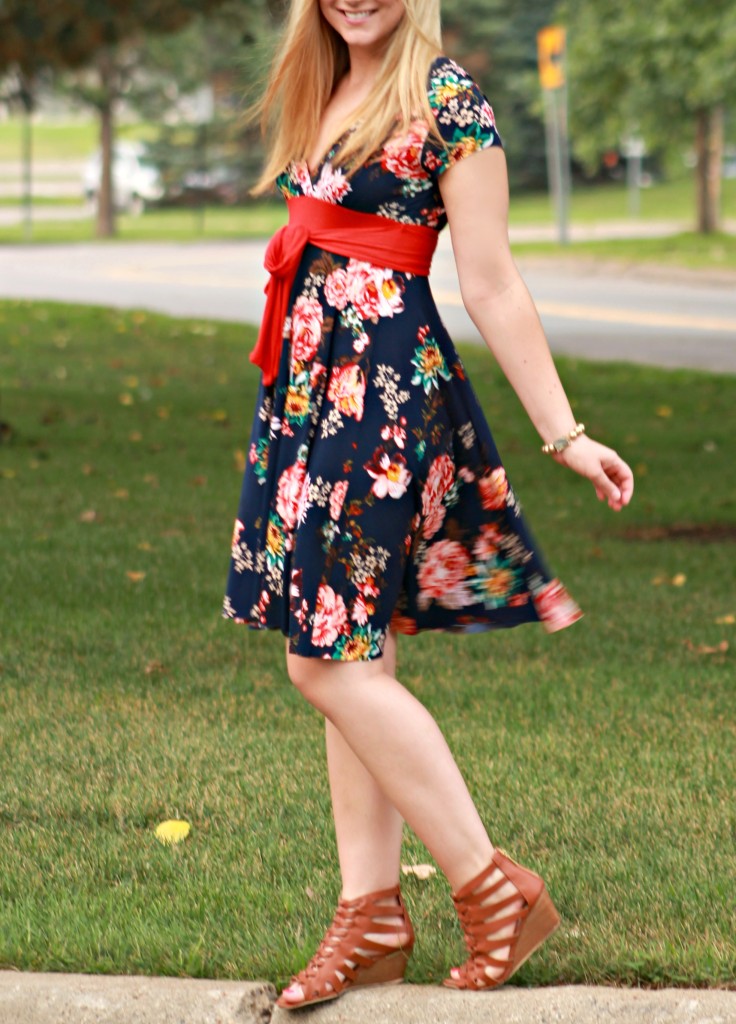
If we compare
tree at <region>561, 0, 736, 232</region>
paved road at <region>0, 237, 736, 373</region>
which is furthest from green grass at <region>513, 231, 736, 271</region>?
tree at <region>561, 0, 736, 232</region>

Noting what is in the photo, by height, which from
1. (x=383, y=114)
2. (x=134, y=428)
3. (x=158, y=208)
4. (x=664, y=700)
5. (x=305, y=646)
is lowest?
(x=158, y=208)

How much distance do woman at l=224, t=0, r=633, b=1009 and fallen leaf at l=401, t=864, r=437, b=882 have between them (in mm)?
538

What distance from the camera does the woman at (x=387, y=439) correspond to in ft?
9.31

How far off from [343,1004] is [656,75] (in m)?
30.4

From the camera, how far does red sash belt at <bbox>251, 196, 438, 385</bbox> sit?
2.87 metres

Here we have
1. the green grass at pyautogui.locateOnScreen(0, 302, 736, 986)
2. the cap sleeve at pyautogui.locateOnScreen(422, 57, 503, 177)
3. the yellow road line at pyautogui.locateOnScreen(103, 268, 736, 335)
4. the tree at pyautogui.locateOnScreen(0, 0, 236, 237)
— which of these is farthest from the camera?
the yellow road line at pyautogui.locateOnScreen(103, 268, 736, 335)

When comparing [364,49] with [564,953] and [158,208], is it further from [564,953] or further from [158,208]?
[158,208]

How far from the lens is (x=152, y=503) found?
819 centimetres

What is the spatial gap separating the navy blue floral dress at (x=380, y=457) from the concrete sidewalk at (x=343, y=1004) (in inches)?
24.0

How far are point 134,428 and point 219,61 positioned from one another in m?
35.4

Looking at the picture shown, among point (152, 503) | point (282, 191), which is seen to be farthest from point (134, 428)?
point (282, 191)

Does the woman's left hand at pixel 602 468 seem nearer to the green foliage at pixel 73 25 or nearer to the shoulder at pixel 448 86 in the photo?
the shoulder at pixel 448 86

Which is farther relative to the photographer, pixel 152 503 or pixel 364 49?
pixel 152 503

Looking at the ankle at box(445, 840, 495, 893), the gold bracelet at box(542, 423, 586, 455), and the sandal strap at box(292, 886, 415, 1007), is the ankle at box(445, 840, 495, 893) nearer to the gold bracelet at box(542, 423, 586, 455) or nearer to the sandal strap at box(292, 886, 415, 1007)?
the sandal strap at box(292, 886, 415, 1007)
